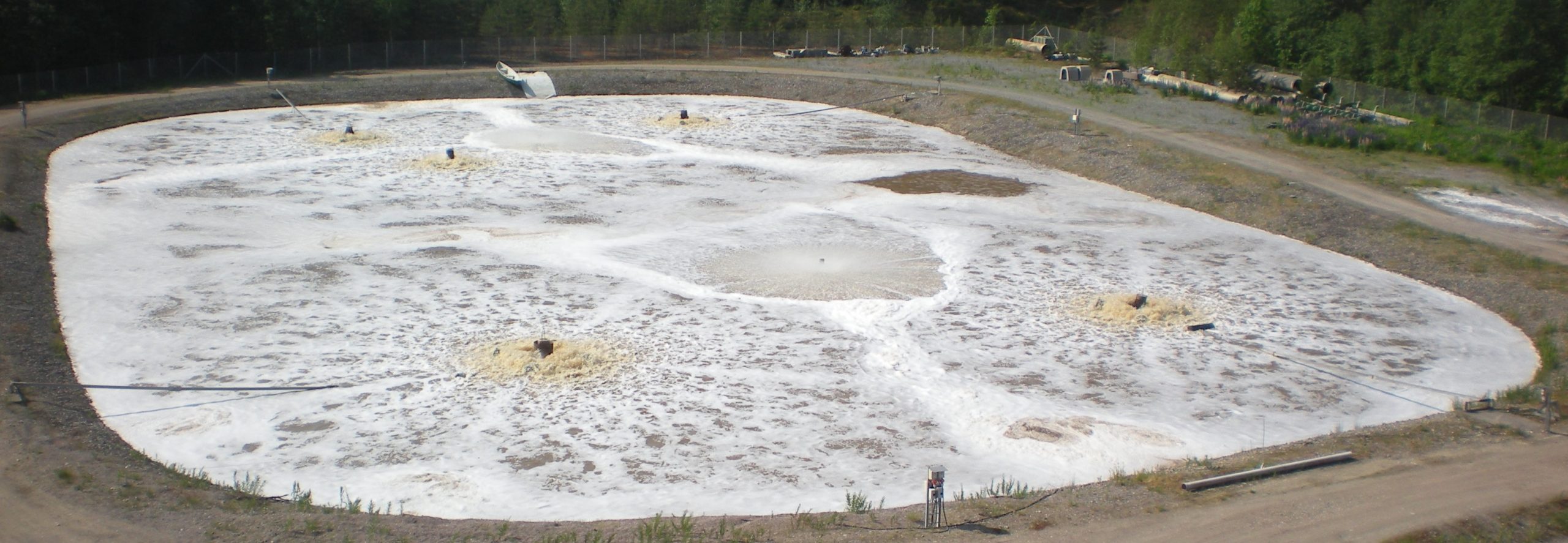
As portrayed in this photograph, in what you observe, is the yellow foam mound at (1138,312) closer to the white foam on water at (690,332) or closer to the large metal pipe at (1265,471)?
the white foam on water at (690,332)

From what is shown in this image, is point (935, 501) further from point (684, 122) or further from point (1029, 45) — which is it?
point (1029, 45)

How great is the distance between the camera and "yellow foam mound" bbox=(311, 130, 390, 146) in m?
36.6

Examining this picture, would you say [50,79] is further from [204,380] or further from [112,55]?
[204,380]

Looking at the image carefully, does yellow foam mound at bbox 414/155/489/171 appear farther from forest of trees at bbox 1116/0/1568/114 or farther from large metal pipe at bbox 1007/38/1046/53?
large metal pipe at bbox 1007/38/1046/53

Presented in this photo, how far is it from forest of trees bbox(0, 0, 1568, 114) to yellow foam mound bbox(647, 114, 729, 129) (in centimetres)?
1952

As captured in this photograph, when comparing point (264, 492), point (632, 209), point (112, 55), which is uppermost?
point (112, 55)

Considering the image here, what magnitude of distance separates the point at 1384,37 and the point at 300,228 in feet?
134

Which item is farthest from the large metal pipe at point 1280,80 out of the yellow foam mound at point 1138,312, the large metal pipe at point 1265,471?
the large metal pipe at point 1265,471

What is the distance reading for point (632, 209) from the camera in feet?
96.0

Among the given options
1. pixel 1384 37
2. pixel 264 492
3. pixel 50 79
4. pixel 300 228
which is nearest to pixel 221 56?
pixel 50 79

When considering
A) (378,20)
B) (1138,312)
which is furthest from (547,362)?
(378,20)

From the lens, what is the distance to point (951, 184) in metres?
32.9

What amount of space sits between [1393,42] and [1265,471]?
39260 millimetres

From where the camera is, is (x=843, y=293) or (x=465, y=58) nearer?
(x=843, y=293)
